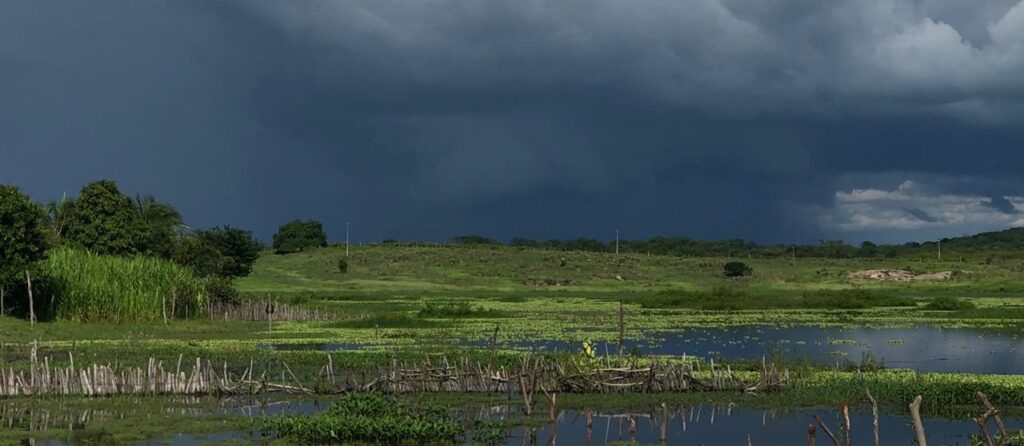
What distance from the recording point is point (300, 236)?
129m

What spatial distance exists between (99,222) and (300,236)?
7685 centimetres

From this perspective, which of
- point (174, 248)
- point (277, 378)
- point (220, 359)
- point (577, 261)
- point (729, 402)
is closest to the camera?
point (729, 402)

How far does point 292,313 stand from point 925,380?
3320cm

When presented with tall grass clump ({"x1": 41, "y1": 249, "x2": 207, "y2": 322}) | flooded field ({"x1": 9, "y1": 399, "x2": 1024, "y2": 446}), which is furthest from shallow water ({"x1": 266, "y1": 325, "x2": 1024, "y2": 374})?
tall grass clump ({"x1": 41, "y1": 249, "x2": 207, "y2": 322})

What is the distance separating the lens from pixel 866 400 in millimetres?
24375

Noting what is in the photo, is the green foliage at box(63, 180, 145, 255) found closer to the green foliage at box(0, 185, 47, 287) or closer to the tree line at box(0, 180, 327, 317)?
the tree line at box(0, 180, 327, 317)

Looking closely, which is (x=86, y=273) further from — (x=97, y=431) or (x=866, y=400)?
(x=866, y=400)

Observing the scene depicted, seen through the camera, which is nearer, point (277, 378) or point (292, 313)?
point (277, 378)

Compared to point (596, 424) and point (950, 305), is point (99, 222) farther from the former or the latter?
point (950, 305)

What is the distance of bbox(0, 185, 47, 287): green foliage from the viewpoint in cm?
4022

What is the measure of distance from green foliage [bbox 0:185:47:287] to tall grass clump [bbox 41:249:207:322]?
58.9 inches

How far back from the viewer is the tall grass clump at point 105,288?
43438 millimetres

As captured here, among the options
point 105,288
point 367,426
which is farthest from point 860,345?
point 105,288

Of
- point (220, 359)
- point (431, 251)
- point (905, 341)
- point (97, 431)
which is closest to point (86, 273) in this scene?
point (220, 359)
